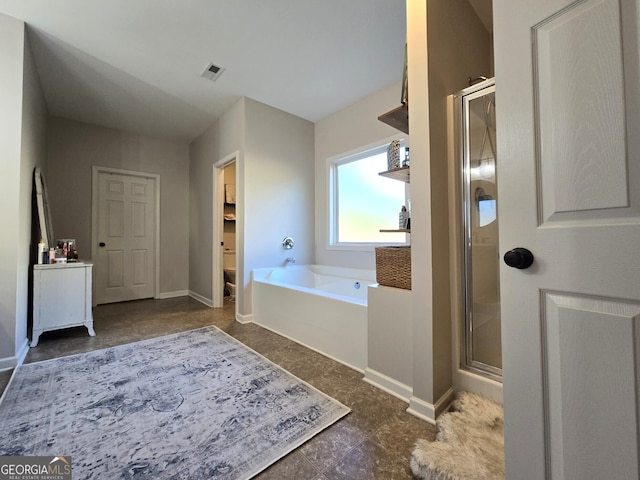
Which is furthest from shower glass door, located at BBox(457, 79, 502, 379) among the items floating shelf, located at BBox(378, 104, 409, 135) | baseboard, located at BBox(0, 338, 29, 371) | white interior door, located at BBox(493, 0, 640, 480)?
baseboard, located at BBox(0, 338, 29, 371)

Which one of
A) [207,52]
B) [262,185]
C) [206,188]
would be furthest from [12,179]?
[206,188]

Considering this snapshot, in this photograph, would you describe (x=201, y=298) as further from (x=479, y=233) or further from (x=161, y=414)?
(x=479, y=233)

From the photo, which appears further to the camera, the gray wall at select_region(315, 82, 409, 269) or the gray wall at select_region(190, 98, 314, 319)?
the gray wall at select_region(190, 98, 314, 319)

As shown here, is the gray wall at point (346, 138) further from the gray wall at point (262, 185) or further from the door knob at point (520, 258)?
the door knob at point (520, 258)

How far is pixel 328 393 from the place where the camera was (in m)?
1.59

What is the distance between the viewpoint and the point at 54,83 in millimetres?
2809

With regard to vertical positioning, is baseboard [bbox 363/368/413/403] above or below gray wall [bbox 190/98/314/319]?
below

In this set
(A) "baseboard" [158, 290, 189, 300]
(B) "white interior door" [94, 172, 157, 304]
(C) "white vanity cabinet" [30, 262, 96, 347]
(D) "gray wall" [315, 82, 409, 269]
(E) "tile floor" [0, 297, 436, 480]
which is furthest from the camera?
(A) "baseboard" [158, 290, 189, 300]

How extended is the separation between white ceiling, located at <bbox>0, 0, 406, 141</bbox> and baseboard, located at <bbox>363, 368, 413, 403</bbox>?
2515 millimetres

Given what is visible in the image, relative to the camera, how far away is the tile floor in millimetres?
1083

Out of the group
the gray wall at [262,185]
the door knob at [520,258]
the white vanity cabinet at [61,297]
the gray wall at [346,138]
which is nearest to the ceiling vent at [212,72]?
the gray wall at [262,185]

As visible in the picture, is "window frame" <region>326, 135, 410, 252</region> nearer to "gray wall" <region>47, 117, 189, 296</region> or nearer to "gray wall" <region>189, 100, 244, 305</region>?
"gray wall" <region>189, 100, 244, 305</region>

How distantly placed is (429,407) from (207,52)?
3.13m

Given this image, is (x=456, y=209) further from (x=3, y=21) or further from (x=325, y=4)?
(x=3, y=21)
